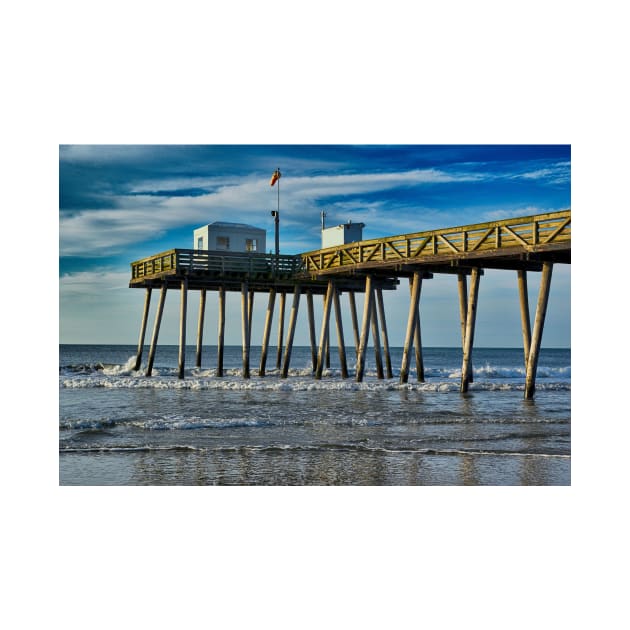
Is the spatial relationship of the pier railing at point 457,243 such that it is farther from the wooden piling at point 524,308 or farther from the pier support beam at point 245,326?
the pier support beam at point 245,326

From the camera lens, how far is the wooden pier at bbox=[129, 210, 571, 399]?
1922cm

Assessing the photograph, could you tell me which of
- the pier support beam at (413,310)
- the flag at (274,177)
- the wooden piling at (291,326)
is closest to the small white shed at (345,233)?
the wooden piling at (291,326)

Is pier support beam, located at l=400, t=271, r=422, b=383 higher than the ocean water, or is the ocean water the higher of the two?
pier support beam, located at l=400, t=271, r=422, b=383

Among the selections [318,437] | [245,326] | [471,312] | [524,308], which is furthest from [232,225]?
[318,437]

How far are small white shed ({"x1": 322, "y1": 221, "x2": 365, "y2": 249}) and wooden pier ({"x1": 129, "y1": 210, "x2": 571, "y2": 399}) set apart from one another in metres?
1.39

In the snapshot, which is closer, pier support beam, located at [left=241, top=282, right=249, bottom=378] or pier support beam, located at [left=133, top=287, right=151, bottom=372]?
pier support beam, located at [left=241, top=282, right=249, bottom=378]

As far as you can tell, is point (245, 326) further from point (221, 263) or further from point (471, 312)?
point (471, 312)

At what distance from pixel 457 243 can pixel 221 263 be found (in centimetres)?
1126

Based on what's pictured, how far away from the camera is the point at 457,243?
70.0ft

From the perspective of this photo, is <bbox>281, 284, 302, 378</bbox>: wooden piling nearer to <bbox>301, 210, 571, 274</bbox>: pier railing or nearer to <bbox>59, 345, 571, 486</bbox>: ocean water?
<bbox>301, 210, 571, 274</bbox>: pier railing

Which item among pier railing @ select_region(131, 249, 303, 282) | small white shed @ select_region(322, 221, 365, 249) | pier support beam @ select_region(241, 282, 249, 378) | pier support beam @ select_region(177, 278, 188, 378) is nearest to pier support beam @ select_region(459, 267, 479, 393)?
small white shed @ select_region(322, 221, 365, 249)
